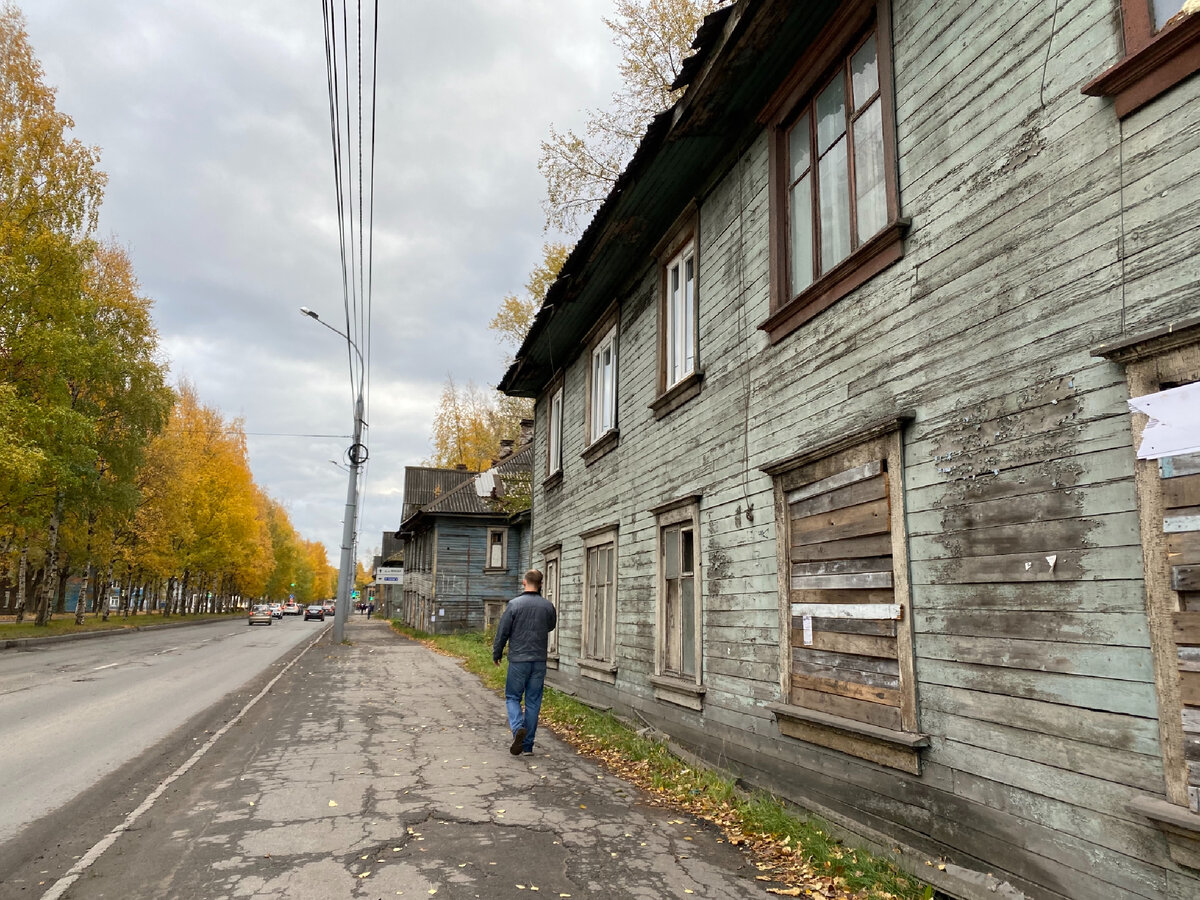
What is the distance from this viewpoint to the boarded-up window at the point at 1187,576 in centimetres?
287

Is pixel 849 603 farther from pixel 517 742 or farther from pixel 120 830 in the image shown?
pixel 120 830

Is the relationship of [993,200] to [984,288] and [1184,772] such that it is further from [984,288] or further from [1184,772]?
[1184,772]

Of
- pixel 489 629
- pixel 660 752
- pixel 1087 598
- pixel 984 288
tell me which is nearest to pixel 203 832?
pixel 660 752

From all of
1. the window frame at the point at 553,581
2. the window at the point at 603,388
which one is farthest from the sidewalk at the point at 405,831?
the window at the point at 603,388

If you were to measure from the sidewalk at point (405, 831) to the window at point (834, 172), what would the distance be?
399 cm

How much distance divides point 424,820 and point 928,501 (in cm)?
412

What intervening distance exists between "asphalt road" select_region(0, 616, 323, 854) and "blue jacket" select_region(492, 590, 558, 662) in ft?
12.9

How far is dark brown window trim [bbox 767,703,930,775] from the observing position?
4.37 meters

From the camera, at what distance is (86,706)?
11.2m

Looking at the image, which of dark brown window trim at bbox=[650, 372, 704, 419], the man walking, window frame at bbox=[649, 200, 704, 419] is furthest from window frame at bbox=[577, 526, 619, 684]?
window frame at bbox=[649, 200, 704, 419]

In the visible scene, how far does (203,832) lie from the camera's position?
206 inches

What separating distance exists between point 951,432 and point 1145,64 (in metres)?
1.89

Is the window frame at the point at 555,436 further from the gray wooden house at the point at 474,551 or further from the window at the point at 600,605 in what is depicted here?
the gray wooden house at the point at 474,551

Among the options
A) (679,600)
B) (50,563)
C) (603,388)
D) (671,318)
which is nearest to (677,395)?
(671,318)
